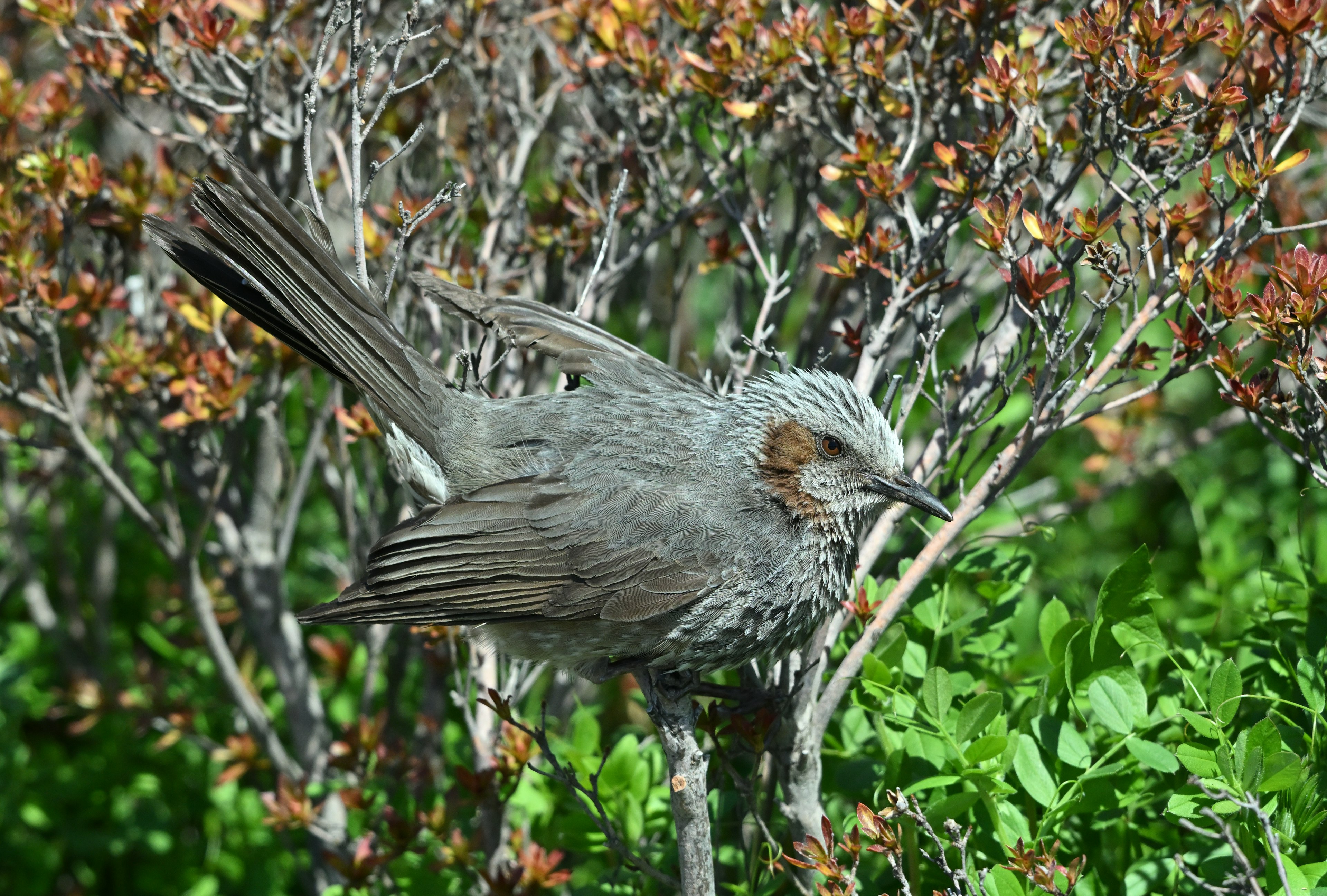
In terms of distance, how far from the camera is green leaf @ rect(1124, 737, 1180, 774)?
2.71 m


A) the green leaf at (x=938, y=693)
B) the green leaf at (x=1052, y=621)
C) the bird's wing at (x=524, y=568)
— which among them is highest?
the bird's wing at (x=524, y=568)

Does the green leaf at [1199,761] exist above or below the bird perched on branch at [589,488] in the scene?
below

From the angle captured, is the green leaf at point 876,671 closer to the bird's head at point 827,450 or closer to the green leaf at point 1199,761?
the bird's head at point 827,450

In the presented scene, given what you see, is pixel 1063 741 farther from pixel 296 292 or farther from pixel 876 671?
pixel 296 292

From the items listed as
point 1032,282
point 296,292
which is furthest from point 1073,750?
point 296,292

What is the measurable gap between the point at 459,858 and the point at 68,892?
8.94ft

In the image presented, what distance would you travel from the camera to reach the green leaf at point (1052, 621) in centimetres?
314

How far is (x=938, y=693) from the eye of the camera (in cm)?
282

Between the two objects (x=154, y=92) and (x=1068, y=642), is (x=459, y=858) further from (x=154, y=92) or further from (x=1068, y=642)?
(x=154, y=92)

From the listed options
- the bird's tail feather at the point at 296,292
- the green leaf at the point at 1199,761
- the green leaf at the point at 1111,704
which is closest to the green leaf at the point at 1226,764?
the green leaf at the point at 1199,761

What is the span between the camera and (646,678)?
10.3 ft

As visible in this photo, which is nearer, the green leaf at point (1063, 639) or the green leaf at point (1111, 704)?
the green leaf at point (1111, 704)

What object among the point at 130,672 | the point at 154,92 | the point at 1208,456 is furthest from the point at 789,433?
the point at 130,672

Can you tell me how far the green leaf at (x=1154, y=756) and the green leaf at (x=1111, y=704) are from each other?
0.04 m
